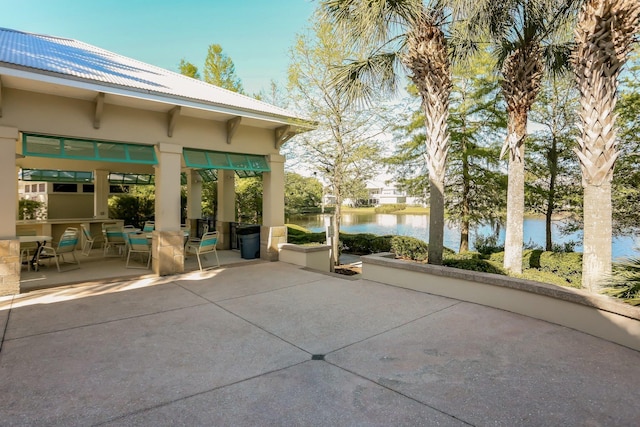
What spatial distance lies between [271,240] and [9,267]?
5.46 m

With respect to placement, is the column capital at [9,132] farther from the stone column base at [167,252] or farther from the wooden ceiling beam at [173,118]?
the stone column base at [167,252]

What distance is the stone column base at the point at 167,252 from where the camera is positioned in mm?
7461

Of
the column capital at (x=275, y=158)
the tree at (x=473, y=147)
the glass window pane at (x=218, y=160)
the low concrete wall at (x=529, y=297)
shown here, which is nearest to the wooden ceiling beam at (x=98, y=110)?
the glass window pane at (x=218, y=160)

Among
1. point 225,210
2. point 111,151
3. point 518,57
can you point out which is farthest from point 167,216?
point 518,57

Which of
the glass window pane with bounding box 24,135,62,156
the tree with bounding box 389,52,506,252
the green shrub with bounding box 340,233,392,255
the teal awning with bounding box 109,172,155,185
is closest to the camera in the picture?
the glass window pane with bounding box 24,135,62,156

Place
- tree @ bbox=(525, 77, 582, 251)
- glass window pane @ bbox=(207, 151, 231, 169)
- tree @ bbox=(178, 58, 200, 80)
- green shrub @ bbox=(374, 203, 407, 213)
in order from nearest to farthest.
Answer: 1. glass window pane @ bbox=(207, 151, 231, 169)
2. tree @ bbox=(525, 77, 582, 251)
3. green shrub @ bbox=(374, 203, 407, 213)
4. tree @ bbox=(178, 58, 200, 80)

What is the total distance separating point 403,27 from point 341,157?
3.96 m

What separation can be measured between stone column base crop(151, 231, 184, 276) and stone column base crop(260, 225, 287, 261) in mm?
2456

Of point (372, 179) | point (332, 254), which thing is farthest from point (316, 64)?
point (332, 254)

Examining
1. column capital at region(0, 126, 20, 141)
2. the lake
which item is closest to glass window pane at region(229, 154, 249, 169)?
the lake

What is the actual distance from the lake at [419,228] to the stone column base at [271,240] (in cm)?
139

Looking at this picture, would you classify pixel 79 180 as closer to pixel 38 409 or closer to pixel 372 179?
pixel 372 179

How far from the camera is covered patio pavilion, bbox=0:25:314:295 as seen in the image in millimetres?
5875

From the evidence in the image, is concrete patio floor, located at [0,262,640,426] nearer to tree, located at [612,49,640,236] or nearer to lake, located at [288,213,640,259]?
lake, located at [288,213,640,259]
